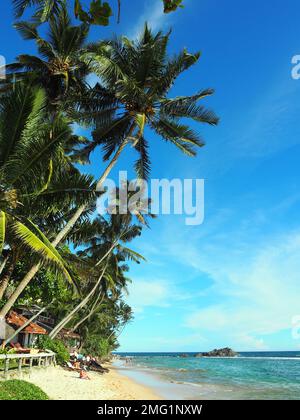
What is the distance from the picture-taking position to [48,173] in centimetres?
1066

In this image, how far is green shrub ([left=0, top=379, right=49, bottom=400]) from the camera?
365 inches

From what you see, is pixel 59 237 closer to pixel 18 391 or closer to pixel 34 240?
pixel 34 240

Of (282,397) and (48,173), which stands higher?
(48,173)

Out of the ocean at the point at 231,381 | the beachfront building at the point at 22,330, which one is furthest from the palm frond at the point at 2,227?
the beachfront building at the point at 22,330

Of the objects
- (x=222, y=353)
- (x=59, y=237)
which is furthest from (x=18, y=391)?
(x=222, y=353)

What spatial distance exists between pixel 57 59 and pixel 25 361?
14.9 meters

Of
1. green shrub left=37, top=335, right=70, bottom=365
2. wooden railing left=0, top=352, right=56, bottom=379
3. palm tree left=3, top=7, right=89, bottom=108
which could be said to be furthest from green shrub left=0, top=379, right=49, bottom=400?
green shrub left=37, top=335, right=70, bottom=365

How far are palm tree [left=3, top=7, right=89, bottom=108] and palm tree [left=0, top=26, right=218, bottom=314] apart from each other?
2.44ft

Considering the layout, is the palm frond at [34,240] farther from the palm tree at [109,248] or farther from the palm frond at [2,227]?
the palm tree at [109,248]

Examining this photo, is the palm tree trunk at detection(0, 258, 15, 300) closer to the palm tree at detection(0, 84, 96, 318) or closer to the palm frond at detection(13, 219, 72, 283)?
the palm tree at detection(0, 84, 96, 318)
